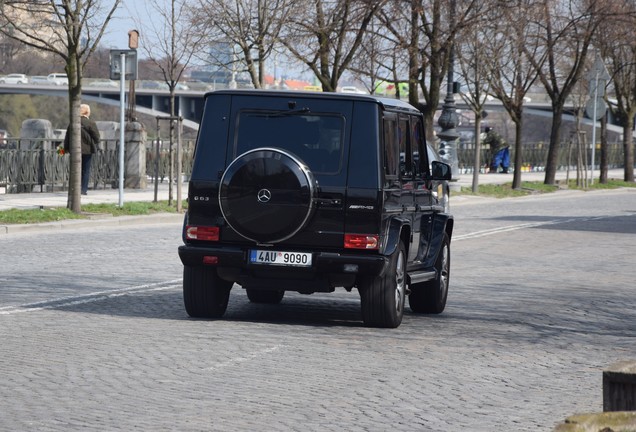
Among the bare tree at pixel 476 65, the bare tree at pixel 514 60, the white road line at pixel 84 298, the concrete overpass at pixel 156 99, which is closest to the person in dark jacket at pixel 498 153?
the bare tree at pixel 514 60

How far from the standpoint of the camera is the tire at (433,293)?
1278cm

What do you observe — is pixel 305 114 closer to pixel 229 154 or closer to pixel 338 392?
pixel 229 154

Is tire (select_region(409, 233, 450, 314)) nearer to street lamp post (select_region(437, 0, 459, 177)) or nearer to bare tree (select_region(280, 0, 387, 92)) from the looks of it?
bare tree (select_region(280, 0, 387, 92))

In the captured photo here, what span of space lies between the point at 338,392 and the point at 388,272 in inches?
123

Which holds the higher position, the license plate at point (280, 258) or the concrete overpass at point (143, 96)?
the concrete overpass at point (143, 96)

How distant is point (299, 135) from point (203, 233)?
112cm

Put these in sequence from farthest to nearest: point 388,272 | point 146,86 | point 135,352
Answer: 1. point 146,86
2. point 388,272
3. point 135,352

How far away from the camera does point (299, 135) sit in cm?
1141

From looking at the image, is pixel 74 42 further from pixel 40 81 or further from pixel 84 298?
pixel 40 81

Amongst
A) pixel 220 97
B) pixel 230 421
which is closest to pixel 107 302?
pixel 220 97

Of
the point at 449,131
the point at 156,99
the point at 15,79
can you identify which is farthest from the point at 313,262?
the point at 15,79

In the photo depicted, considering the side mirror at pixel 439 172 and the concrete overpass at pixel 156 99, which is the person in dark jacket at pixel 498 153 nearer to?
the concrete overpass at pixel 156 99

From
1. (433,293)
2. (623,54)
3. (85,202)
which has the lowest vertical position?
(85,202)

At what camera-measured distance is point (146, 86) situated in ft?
328
